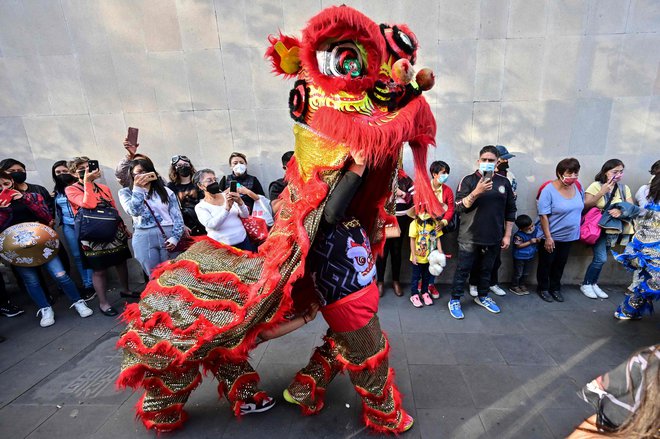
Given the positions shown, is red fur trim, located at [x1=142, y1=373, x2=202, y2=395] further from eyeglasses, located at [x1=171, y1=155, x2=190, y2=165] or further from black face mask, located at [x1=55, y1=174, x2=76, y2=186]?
black face mask, located at [x1=55, y1=174, x2=76, y2=186]

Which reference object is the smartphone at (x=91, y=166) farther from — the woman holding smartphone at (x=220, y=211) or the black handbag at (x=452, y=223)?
the black handbag at (x=452, y=223)

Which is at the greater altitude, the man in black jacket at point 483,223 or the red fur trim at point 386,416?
the man in black jacket at point 483,223

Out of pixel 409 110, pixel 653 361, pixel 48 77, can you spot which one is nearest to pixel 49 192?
pixel 48 77

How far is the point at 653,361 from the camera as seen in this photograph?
27.4 inches

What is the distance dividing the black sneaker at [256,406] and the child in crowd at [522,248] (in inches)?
131

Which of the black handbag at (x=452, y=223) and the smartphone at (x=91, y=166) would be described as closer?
the smartphone at (x=91, y=166)

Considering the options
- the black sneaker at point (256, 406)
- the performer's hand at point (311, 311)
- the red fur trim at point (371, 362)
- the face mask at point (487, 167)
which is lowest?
the black sneaker at point (256, 406)

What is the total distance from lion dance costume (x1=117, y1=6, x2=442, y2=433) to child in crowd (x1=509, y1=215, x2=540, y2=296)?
2.82 m

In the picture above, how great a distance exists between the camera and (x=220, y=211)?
284 centimetres

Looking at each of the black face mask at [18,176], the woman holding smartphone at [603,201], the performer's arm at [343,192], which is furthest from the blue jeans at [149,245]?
the woman holding smartphone at [603,201]

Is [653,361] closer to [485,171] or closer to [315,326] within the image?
[485,171]

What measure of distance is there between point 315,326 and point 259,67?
10.5 ft

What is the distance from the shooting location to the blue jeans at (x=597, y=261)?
364cm

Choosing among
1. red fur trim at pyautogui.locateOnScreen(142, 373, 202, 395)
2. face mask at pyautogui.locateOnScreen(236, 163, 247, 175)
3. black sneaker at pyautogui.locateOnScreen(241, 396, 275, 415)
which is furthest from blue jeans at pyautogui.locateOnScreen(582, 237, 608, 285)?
red fur trim at pyautogui.locateOnScreen(142, 373, 202, 395)
